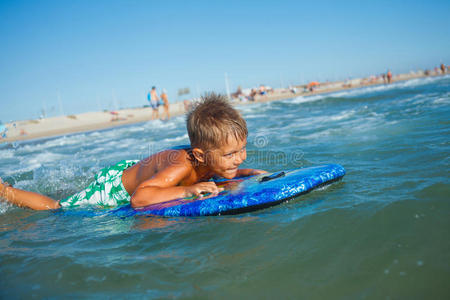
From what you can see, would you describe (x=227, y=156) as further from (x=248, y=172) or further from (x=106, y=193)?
(x=106, y=193)

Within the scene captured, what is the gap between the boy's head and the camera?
2.62 metres

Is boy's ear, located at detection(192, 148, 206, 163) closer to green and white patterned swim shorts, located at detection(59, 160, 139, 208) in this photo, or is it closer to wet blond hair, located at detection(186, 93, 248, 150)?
wet blond hair, located at detection(186, 93, 248, 150)

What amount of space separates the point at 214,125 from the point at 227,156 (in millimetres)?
275

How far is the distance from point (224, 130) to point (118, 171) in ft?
4.87

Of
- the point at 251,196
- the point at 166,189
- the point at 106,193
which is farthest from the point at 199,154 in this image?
the point at 106,193

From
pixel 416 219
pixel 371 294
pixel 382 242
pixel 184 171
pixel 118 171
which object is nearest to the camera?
pixel 371 294

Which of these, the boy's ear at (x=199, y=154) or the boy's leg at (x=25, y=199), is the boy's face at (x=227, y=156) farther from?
the boy's leg at (x=25, y=199)

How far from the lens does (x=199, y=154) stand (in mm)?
2762

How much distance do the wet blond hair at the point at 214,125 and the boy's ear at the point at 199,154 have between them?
0.12ft

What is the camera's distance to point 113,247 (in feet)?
Result: 7.02

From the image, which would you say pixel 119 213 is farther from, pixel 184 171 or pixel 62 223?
pixel 184 171

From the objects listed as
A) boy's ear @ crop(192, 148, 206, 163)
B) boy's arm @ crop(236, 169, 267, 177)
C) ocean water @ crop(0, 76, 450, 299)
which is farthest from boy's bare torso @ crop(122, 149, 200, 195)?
boy's arm @ crop(236, 169, 267, 177)

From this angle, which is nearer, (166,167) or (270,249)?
(270,249)

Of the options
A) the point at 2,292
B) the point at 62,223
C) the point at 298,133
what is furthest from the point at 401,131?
the point at 2,292
